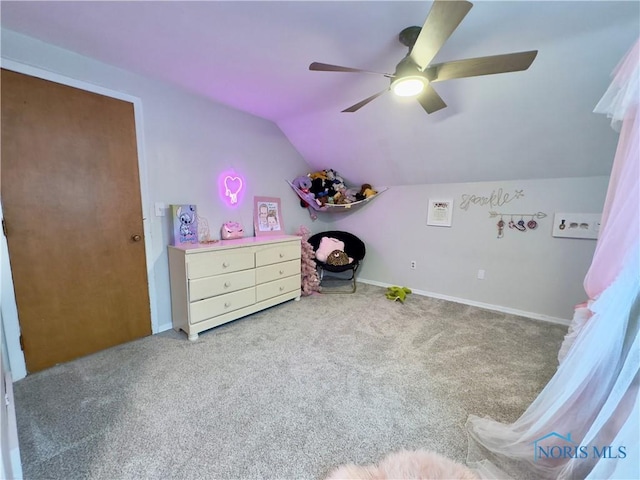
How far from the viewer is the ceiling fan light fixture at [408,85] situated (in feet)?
5.25

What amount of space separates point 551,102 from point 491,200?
117 centimetres

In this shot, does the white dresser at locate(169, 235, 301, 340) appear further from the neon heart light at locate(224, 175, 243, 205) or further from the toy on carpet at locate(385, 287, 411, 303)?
the toy on carpet at locate(385, 287, 411, 303)

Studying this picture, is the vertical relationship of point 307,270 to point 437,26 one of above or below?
below

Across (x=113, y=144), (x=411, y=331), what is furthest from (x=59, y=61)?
(x=411, y=331)

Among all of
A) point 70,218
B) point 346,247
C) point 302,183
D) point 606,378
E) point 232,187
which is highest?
point 302,183

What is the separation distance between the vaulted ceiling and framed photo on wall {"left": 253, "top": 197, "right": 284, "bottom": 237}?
3.44 feet

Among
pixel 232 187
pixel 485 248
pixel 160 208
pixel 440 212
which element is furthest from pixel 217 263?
pixel 485 248

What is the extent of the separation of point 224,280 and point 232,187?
113 cm

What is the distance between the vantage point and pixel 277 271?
122 inches

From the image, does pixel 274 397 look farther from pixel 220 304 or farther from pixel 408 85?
pixel 408 85

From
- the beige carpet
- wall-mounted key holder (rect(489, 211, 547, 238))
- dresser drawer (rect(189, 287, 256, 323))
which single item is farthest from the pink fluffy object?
wall-mounted key holder (rect(489, 211, 547, 238))

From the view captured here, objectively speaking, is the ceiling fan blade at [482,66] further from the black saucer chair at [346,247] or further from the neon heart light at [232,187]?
the black saucer chair at [346,247]

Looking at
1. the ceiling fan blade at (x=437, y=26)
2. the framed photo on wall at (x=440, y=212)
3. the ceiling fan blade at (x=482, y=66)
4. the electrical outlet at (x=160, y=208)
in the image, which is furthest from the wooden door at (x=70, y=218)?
the framed photo on wall at (x=440, y=212)

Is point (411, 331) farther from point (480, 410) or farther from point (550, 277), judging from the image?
point (550, 277)
